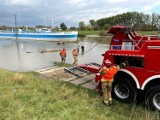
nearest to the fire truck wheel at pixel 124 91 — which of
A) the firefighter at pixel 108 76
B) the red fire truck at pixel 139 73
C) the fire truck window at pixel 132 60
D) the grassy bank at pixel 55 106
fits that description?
the red fire truck at pixel 139 73

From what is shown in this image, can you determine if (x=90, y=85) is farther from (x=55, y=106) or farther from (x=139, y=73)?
(x=55, y=106)

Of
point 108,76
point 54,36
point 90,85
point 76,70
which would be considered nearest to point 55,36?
point 54,36

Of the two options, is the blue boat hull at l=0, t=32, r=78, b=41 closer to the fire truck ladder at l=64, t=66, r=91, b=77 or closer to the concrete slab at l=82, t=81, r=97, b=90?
the fire truck ladder at l=64, t=66, r=91, b=77

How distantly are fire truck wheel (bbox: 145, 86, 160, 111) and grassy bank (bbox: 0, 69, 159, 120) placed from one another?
0.20 metres

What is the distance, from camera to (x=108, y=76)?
26.0 ft

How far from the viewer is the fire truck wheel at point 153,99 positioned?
729 cm

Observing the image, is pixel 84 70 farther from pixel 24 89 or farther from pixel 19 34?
pixel 19 34

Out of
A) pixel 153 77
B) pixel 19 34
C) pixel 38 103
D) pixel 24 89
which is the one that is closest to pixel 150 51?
pixel 153 77

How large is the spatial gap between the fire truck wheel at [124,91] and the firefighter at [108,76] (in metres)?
0.46

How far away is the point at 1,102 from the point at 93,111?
2.63 m

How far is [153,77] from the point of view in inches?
285

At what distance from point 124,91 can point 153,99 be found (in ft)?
4.17

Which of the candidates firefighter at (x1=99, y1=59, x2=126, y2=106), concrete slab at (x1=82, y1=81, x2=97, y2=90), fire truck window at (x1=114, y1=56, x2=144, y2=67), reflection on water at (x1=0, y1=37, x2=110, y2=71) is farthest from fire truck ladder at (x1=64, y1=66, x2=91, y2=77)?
firefighter at (x1=99, y1=59, x2=126, y2=106)

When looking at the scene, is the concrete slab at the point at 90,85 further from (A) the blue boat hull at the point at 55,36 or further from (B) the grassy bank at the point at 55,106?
(A) the blue boat hull at the point at 55,36
